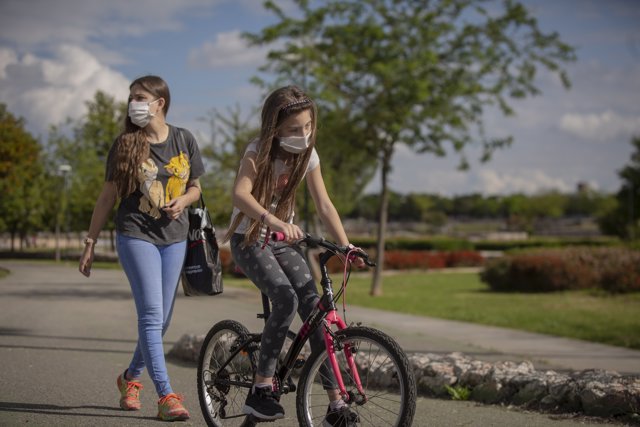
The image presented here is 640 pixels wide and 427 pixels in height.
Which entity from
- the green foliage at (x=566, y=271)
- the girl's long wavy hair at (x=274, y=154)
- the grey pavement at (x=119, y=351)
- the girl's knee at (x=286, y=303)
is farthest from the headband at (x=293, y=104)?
the green foliage at (x=566, y=271)

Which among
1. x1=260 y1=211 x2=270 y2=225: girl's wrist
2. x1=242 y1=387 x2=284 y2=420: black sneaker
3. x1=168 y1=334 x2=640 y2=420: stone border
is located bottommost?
x1=168 y1=334 x2=640 y2=420: stone border

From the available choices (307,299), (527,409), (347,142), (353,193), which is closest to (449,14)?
(347,142)

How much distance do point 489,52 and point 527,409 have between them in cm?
1509

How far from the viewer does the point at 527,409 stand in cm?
563

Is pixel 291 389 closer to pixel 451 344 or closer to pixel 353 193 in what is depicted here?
pixel 451 344

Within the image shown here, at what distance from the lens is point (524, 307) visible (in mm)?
17484

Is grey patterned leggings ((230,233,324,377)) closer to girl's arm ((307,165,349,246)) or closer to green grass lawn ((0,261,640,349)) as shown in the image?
girl's arm ((307,165,349,246))

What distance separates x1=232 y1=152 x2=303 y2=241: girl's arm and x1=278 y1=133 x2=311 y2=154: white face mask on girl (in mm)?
164

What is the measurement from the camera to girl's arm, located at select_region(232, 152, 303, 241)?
379cm

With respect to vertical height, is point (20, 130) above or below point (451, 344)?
above

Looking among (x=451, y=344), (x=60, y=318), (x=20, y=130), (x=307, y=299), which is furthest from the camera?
(x=20, y=130)

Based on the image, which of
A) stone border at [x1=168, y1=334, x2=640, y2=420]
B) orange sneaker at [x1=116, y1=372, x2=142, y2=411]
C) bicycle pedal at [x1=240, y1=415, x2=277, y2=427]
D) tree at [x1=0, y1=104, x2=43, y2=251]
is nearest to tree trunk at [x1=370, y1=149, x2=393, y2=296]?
tree at [x1=0, y1=104, x2=43, y2=251]

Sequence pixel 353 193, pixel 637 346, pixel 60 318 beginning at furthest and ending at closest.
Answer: pixel 353 193
pixel 60 318
pixel 637 346

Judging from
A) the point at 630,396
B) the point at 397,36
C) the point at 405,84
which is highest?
the point at 397,36
